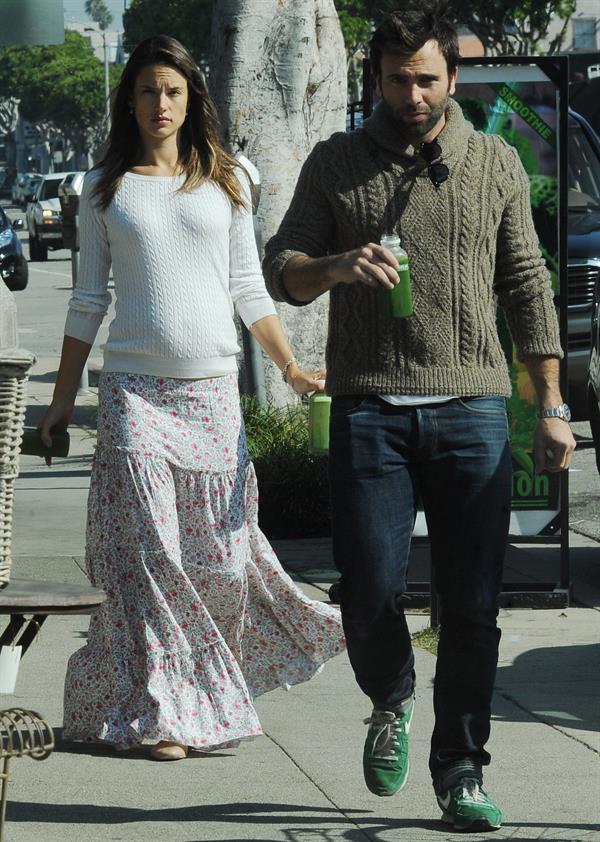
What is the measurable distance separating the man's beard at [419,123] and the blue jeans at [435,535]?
2.08 feet

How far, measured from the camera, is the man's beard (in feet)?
12.8

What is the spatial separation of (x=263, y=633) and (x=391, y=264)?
1601mm

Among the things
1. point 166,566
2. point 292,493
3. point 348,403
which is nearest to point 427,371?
point 348,403

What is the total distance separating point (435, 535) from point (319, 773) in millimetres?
874

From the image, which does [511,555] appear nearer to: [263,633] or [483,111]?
[483,111]

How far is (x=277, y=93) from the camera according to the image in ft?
32.1

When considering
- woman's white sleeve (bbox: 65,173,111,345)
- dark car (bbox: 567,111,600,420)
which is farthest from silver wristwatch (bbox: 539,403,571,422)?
dark car (bbox: 567,111,600,420)

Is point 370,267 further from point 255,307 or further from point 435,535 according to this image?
point 255,307

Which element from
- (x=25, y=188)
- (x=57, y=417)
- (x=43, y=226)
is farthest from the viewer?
(x=25, y=188)

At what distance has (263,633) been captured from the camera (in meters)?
4.91

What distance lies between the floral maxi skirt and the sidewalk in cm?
15

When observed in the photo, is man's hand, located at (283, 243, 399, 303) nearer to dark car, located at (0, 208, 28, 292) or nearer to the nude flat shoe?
the nude flat shoe

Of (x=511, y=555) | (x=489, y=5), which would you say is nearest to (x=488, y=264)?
(x=511, y=555)

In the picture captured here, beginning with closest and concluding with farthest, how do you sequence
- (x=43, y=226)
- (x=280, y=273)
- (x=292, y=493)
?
1. (x=280, y=273)
2. (x=292, y=493)
3. (x=43, y=226)
